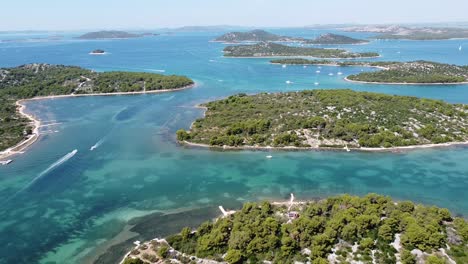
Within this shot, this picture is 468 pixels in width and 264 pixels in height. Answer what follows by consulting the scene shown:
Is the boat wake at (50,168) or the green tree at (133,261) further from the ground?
the boat wake at (50,168)

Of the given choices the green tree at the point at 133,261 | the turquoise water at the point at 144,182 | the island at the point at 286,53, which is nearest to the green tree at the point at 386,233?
the turquoise water at the point at 144,182

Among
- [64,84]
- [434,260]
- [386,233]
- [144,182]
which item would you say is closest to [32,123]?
[64,84]

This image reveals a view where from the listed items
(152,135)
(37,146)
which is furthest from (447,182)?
(37,146)

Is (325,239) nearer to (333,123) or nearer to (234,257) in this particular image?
(234,257)

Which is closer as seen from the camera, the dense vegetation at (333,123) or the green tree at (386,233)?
the green tree at (386,233)

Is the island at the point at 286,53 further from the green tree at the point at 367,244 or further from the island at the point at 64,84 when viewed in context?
the green tree at the point at 367,244

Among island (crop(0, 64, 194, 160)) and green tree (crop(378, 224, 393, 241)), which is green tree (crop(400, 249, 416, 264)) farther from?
island (crop(0, 64, 194, 160))

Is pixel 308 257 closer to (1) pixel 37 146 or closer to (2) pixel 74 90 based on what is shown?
(1) pixel 37 146

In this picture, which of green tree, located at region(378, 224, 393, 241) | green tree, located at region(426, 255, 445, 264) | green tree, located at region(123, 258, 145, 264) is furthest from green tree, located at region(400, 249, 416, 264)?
green tree, located at region(123, 258, 145, 264)
